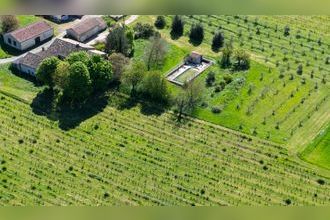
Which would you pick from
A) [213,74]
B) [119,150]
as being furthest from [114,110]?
[213,74]

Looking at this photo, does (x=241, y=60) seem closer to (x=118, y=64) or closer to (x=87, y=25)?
(x=118, y=64)

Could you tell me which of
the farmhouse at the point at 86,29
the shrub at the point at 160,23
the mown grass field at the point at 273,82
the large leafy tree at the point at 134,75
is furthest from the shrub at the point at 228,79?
the farmhouse at the point at 86,29

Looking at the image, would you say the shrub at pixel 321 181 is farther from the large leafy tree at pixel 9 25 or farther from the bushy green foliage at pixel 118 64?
the large leafy tree at pixel 9 25

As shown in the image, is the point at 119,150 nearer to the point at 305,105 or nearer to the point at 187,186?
the point at 187,186

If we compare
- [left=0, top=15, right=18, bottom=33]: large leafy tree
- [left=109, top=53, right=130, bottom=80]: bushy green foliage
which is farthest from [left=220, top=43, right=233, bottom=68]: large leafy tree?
[left=0, top=15, right=18, bottom=33]: large leafy tree

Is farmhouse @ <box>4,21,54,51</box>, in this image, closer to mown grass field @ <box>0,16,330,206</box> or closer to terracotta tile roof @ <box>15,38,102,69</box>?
terracotta tile roof @ <box>15,38,102,69</box>

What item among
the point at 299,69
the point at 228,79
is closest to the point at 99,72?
the point at 228,79
